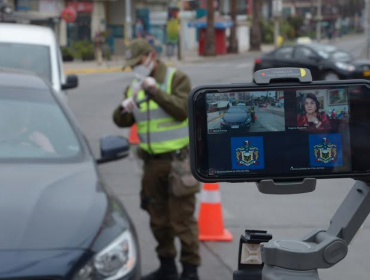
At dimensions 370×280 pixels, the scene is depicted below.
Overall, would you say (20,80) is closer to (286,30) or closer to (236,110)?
(236,110)

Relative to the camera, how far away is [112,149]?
5281 millimetres

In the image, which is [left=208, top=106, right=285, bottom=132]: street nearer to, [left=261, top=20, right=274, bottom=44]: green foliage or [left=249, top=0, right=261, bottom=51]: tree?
[left=249, top=0, right=261, bottom=51]: tree

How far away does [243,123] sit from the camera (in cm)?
176

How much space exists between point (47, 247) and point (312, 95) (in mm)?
2091

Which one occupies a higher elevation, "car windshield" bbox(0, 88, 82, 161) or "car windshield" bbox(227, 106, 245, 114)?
"car windshield" bbox(227, 106, 245, 114)

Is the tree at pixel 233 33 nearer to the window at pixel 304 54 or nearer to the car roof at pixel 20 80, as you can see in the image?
the window at pixel 304 54

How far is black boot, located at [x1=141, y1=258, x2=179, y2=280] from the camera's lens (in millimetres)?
5734

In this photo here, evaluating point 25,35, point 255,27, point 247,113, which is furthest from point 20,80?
point 255,27

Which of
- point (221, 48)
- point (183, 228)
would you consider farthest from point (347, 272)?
point (221, 48)

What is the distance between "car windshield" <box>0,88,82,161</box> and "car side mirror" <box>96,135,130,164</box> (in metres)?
0.32

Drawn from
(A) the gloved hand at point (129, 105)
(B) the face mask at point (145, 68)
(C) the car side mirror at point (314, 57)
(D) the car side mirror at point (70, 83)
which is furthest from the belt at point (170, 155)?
(C) the car side mirror at point (314, 57)

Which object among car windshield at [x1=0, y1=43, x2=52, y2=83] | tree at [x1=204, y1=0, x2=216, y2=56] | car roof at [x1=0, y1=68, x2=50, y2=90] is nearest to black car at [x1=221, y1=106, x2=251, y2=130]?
car roof at [x1=0, y1=68, x2=50, y2=90]

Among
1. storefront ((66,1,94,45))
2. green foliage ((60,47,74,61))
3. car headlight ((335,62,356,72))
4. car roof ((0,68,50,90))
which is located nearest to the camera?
car roof ((0,68,50,90))

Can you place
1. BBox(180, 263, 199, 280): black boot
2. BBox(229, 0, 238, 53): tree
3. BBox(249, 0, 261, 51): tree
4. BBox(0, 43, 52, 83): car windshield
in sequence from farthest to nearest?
1. BBox(249, 0, 261, 51): tree
2. BBox(229, 0, 238, 53): tree
3. BBox(0, 43, 52, 83): car windshield
4. BBox(180, 263, 199, 280): black boot
